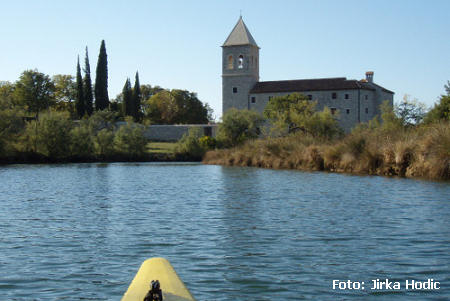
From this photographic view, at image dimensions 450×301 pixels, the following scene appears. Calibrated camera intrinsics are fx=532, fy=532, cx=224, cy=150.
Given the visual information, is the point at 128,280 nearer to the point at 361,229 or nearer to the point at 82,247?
the point at 82,247

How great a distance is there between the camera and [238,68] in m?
79.5

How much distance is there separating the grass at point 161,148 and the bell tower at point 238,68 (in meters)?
15.4

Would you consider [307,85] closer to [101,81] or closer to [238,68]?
[238,68]

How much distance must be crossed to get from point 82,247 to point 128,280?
291 cm

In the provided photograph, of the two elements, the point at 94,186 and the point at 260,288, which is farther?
the point at 94,186

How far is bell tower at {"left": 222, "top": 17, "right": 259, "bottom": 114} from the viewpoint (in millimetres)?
79062

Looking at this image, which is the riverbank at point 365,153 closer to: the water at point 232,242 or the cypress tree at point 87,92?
the water at point 232,242

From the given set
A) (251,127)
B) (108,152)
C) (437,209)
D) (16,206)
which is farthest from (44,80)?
(437,209)

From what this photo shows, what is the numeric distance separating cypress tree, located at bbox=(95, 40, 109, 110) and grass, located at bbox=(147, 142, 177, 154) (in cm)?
1144

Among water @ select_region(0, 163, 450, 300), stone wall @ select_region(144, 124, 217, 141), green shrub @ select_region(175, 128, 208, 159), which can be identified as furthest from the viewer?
stone wall @ select_region(144, 124, 217, 141)

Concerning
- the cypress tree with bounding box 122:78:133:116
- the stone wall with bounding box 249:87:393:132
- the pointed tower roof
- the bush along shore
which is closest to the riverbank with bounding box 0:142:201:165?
the bush along shore

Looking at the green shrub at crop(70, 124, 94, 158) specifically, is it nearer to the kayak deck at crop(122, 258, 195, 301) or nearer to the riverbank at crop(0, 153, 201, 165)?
the riverbank at crop(0, 153, 201, 165)

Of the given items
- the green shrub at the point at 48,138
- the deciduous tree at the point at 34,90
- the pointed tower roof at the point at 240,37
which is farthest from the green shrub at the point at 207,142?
the deciduous tree at the point at 34,90

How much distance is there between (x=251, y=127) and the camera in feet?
176
